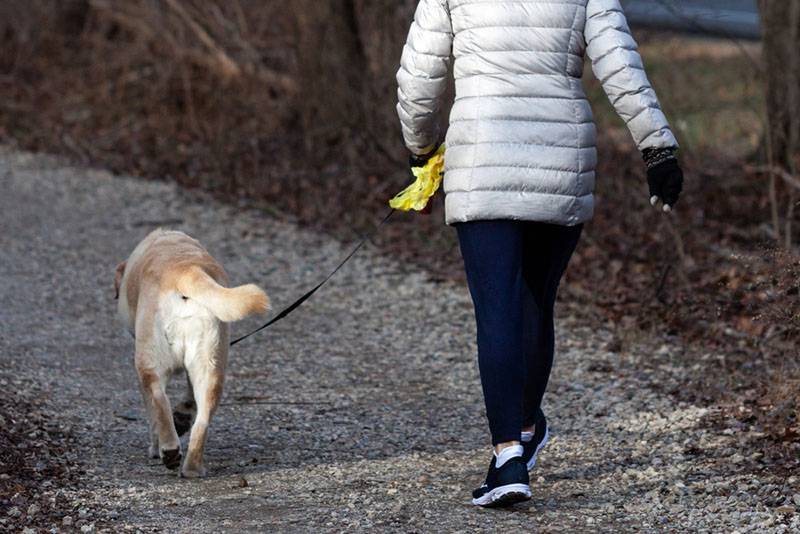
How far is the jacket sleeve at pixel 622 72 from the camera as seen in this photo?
4246 millimetres

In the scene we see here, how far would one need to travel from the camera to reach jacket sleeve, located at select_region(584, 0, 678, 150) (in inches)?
167

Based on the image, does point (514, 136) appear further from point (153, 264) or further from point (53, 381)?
point (53, 381)

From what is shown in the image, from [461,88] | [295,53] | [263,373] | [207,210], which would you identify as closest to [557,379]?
[263,373]

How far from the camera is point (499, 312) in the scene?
4461 millimetres

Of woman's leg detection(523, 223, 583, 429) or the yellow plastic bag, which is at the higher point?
the yellow plastic bag

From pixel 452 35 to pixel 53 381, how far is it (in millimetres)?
3144

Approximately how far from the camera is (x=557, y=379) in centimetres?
695

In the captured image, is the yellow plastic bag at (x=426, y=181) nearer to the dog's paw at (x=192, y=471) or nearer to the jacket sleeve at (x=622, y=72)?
the jacket sleeve at (x=622, y=72)

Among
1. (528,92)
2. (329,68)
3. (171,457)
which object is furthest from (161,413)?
(329,68)

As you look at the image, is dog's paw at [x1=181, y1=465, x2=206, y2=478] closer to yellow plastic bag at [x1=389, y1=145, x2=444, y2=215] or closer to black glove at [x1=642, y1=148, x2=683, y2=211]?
yellow plastic bag at [x1=389, y1=145, x2=444, y2=215]

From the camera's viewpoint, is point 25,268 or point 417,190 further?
point 25,268

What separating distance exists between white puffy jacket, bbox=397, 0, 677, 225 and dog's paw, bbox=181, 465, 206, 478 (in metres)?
1.53

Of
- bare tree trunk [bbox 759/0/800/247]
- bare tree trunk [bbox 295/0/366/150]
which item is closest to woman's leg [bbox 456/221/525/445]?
bare tree trunk [bbox 759/0/800/247]

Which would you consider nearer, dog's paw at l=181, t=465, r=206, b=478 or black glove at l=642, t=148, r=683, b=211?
black glove at l=642, t=148, r=683, b=211
